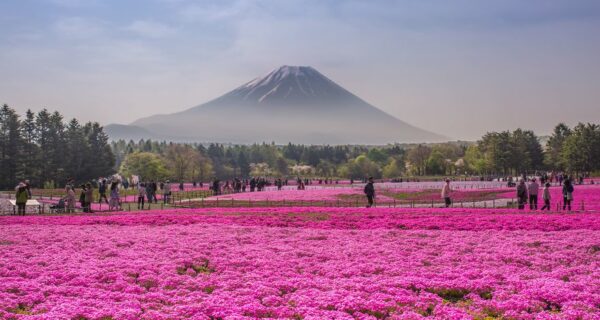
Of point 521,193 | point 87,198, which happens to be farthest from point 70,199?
point 521,193

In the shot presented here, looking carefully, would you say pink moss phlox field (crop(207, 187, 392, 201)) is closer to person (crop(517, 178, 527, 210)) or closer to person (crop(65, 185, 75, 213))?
person (crop(65, 185, 75, 213))

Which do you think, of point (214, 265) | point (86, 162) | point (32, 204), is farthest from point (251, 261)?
point (86, 162)

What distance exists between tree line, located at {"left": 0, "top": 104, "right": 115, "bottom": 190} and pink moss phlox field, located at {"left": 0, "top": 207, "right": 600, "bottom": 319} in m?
74.1

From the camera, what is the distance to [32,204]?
128ft

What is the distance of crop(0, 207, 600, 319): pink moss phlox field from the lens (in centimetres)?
1161

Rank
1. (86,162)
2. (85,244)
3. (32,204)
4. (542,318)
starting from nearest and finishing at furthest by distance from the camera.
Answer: (542,318)
(85,244)
(32,204)
(86,162)

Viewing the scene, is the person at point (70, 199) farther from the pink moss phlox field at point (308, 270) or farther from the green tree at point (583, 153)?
the green tree at point (583, 153)

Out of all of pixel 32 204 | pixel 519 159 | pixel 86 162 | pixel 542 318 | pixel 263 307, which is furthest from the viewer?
pixel 519 159

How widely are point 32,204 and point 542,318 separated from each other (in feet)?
120

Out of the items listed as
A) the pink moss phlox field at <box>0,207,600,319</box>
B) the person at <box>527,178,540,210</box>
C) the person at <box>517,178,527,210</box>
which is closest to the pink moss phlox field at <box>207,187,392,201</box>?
the person at <box>517,178,527,210</box>

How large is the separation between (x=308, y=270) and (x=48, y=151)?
3783 inches

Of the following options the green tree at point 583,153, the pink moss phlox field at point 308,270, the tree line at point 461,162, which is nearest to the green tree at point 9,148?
the tree line at point 461,162

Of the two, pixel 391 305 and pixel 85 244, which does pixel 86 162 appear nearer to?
pixel 85 244

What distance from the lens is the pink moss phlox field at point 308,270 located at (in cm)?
1161
